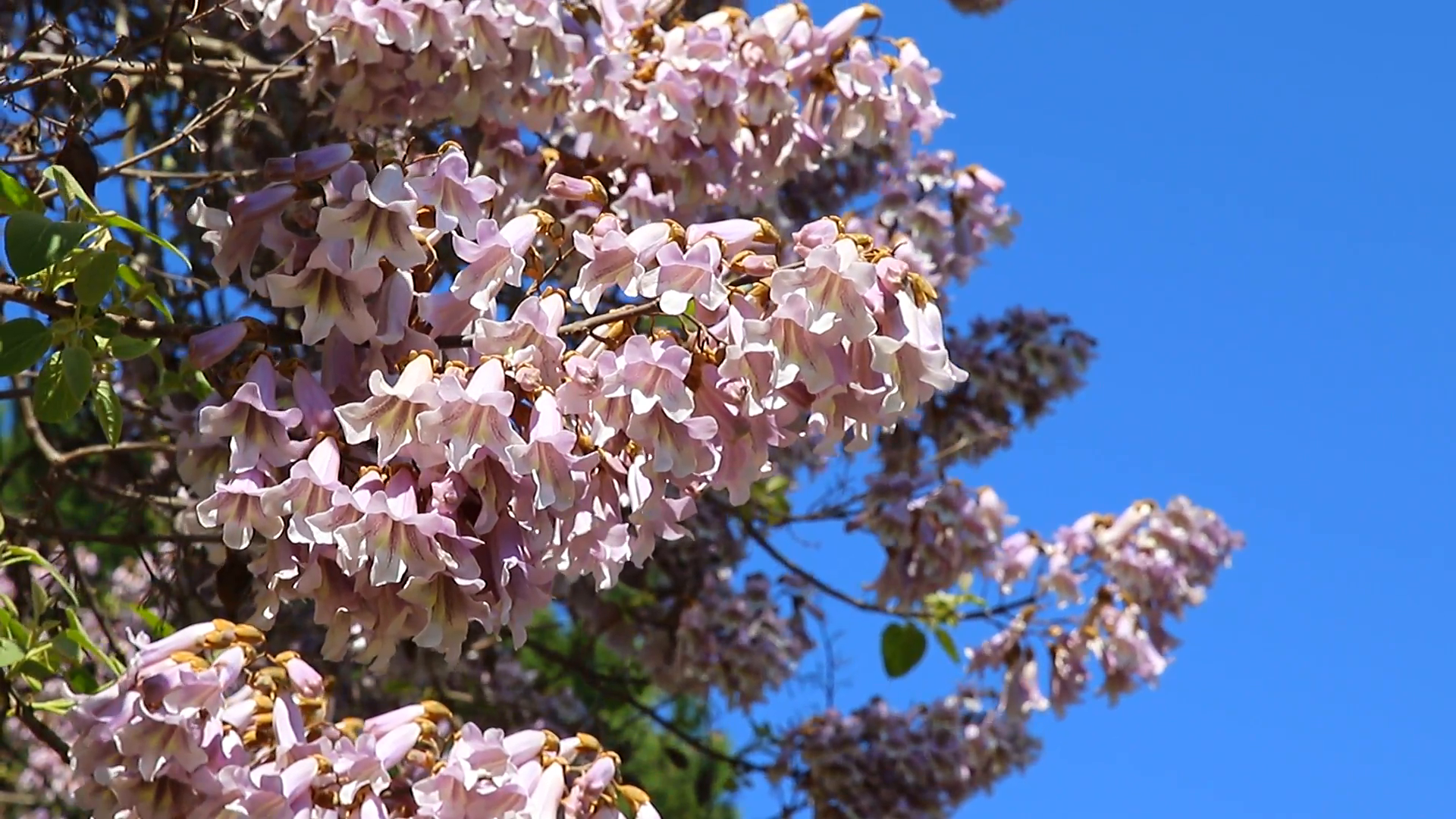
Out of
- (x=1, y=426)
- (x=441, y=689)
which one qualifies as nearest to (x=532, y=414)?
(x=441, y=689)

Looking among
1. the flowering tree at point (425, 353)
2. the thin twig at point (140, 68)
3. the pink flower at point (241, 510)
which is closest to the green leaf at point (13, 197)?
the flowering tree at point (425, 353)

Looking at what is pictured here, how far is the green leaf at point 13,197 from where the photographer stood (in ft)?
7.61

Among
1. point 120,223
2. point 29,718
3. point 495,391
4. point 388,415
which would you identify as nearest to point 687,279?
point 495,391

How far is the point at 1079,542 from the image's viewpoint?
5.41m

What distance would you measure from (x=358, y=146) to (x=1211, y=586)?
3.85 m

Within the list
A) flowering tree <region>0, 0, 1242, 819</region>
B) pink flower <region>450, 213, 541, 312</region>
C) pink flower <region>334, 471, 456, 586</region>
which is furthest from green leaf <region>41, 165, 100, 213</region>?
pink flower <region>334, 471, 456, 586</region>

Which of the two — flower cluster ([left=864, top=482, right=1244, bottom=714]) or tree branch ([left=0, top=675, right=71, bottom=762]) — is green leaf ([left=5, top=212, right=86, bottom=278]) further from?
flower cluster ([left=864, top=482, right=1244, bottom=714])

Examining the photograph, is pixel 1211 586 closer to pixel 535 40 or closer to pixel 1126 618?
pixel 1126 618

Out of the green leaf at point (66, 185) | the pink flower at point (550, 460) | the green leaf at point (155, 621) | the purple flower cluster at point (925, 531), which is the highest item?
the purple flower cluster at point (925, 531)

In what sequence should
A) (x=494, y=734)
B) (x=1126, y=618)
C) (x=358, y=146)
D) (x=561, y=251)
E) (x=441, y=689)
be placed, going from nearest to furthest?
(x=494, y=734), (x=561, y=251), (x=358, y=146), (x=441, y=689), (x=1126, y=618)

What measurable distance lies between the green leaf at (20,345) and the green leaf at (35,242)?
76mm

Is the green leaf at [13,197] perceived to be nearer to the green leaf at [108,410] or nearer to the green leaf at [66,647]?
the green leaf at [108,410]

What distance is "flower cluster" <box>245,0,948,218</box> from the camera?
300cm

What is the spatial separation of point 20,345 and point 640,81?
5.26 feet
